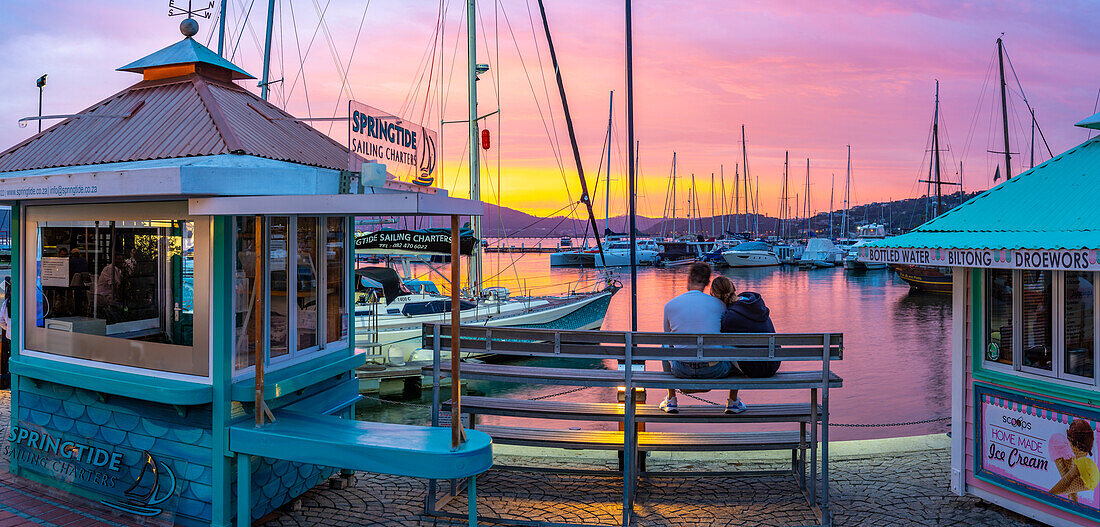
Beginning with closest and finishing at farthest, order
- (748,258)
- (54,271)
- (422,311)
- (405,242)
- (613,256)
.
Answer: (54,271)
(405,242)
(422,311)
(748,258)
(613,256)

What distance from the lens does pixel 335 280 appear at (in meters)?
6.21

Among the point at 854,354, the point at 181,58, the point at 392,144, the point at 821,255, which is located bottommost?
the point at 854,354

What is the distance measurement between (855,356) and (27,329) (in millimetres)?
22611

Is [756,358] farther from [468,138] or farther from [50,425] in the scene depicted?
[468,138]

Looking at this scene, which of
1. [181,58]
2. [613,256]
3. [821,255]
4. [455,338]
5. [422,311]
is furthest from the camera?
[821,255]

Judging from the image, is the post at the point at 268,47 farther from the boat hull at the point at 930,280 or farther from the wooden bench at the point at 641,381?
the boat hull at the point at 930,280

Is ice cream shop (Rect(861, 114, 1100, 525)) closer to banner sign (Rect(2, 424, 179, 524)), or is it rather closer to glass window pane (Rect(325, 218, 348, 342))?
glass window pane (Rect(325, 218, 348, 342))

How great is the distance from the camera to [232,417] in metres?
5.25

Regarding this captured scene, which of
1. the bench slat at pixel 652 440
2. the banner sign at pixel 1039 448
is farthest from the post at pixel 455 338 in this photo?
the banner sign at pixel 1039 448

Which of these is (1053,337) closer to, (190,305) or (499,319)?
(190,305)

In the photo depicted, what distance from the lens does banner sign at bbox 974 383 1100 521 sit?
509 centimetres

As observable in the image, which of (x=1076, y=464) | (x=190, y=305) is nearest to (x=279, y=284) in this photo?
(x=190, y=305)

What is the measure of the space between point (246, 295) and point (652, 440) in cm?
330

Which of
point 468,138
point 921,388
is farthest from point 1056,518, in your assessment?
point 468,138
